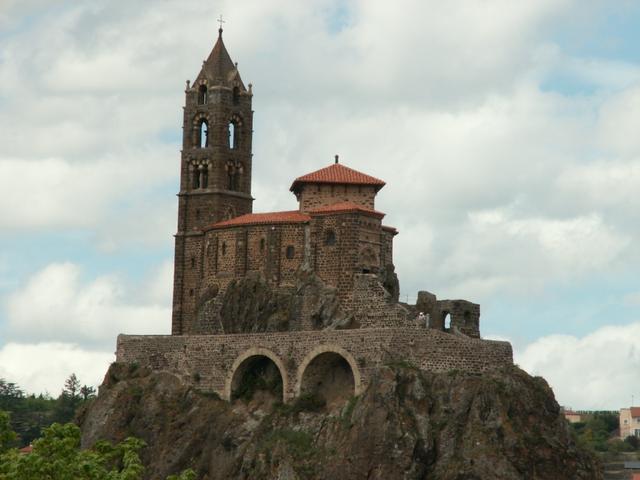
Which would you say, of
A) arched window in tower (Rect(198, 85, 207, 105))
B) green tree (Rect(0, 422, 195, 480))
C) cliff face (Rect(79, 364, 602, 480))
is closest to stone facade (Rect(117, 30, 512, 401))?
cliff face (Rect(79, 364, 602, 480))

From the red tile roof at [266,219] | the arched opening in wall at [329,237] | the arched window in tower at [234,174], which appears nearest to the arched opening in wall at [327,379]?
the arched opening in wall at [329,237]

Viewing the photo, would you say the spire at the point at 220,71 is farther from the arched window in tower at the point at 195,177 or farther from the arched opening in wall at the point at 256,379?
the arched opening in wall at the point at 256,379

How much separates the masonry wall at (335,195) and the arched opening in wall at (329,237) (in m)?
3.25

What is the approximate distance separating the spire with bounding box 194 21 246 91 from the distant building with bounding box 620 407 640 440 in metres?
102

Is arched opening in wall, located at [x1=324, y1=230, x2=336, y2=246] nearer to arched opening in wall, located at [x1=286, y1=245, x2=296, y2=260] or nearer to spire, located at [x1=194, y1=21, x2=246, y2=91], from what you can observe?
arched opening in wall, located at [x1=286, y1=245, x2=296, y2=260]

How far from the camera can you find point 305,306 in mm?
83562

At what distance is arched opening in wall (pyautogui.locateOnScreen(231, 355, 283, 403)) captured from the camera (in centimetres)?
8181

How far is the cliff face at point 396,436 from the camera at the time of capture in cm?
7288

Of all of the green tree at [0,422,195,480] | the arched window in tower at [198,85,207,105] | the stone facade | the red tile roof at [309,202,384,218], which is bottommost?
the green tree at [0,422,195,480]

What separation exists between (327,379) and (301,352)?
2105 mm

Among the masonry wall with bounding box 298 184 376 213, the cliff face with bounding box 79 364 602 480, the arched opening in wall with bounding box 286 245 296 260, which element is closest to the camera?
the cliff face with bounding box 79 364 602 480

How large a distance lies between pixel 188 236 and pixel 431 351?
77.6 ft

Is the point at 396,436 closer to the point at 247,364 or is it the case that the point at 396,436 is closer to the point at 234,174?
the point at 247,364

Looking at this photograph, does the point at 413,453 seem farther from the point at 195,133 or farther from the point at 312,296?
the point at 195,133
